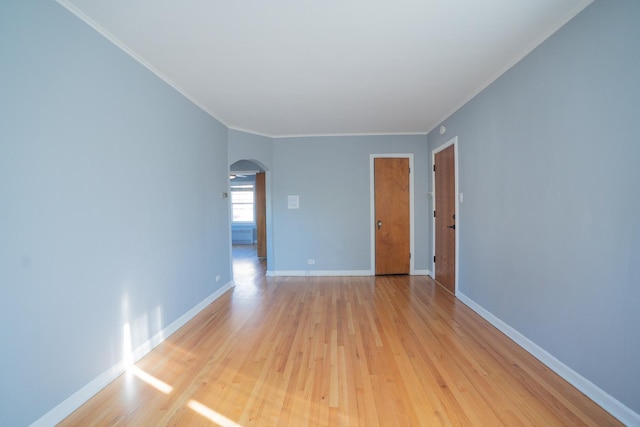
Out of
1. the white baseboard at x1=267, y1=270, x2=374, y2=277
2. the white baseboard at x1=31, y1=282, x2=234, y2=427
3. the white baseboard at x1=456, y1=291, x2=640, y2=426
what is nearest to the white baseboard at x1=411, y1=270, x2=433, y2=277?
the white baseboard at x1=267, y1=270, x2=374, y2=277

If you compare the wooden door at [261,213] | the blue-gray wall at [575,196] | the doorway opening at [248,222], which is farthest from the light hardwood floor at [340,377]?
the wooden door at [261,213]

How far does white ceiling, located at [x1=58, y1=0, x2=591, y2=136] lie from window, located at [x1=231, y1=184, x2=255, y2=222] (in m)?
7.02

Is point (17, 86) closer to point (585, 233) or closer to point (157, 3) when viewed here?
point (157, 3)

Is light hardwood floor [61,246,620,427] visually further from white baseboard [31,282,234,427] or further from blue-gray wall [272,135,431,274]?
blue-gray wall [272,135,431,274]

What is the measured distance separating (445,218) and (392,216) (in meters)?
1.05

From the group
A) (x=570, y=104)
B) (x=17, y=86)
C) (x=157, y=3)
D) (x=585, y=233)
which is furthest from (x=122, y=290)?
(x=570, y=104)

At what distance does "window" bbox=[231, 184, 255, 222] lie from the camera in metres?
10.5

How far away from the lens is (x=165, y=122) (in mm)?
2887

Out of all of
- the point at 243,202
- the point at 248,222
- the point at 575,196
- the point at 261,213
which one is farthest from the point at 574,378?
the point at 243,202

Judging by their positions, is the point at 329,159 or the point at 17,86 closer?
the point at 17,86

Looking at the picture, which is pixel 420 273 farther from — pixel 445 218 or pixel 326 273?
pixel 326 273

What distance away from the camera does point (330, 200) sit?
5.27 meters

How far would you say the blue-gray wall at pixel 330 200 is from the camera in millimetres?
5227

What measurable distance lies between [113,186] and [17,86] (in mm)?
820
